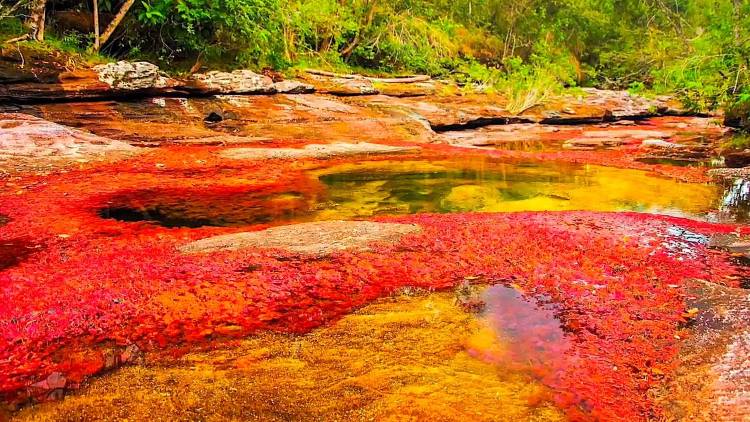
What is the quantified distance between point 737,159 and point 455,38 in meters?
18.4

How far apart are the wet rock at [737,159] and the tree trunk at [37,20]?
18.7 metres

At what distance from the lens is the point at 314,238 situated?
5.92m

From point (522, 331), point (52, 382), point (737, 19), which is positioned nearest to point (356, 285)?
point (522, 331)

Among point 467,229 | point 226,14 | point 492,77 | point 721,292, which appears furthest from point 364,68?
point 721,292

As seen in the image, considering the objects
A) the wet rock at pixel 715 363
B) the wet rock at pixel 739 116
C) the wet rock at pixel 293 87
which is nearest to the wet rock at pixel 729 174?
the wet rock at pixel 739 116

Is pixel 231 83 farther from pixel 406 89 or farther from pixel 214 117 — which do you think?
pixel 406 89

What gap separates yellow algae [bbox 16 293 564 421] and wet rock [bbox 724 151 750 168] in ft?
42.5

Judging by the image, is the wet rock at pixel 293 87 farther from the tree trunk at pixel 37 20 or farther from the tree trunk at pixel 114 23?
the tree trunk at pixel 37 20

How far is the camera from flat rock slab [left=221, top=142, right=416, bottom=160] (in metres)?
12.1

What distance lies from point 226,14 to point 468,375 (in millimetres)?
16272

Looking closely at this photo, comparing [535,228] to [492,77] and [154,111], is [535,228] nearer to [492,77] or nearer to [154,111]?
[154,111]

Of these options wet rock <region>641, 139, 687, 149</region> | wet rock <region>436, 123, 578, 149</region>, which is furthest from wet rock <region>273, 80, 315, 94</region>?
wet rock <region>641, 139, 687, 149</region>

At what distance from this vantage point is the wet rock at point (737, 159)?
1313 centimetres

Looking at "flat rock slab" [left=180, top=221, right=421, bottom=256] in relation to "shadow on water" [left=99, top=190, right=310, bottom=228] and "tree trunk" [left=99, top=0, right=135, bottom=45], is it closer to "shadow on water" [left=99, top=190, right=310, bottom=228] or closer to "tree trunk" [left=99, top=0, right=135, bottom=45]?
"shadow on water" [left=99, top=190, right=310, bottom=228]
